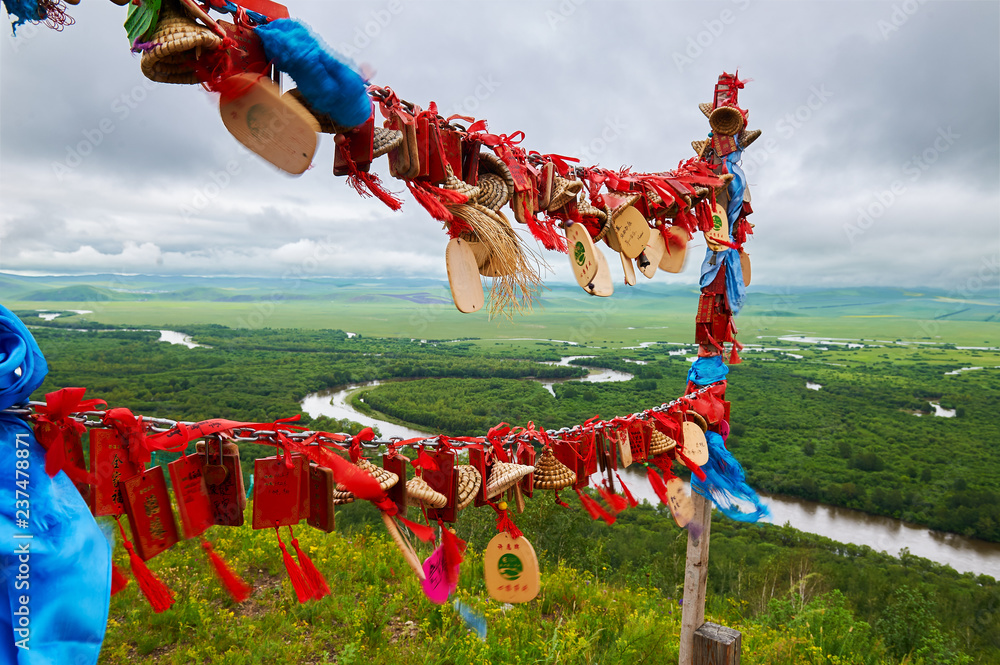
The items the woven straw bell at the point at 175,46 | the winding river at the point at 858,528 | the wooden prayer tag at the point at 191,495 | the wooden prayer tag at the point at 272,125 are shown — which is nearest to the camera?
the woven straw bell at the point at 175,46

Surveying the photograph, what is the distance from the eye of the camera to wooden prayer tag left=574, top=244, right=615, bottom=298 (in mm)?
2303

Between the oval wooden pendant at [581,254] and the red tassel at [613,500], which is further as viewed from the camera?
the red tassel at [613,500]

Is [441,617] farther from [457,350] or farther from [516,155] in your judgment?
[457,350]

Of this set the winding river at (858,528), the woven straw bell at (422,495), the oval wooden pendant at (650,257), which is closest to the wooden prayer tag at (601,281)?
the oval wooden pendant at (650,257)

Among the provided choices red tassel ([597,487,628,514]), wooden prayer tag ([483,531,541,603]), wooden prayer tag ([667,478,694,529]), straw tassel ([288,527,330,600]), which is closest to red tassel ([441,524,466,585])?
wooden prayer tag ([483,531,541,603])

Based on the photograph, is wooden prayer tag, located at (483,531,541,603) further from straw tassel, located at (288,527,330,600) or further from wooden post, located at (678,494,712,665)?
wooden post, located at (678,494,712,665)

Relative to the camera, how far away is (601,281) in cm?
234

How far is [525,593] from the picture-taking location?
2.12 metres

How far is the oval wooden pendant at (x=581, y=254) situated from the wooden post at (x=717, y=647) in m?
2.65

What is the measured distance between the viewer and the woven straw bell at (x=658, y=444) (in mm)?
2900

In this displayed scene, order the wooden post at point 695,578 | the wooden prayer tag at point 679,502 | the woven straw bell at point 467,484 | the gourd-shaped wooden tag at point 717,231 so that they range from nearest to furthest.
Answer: the woven straw bell at point 467,484, the wooden prayer tag at point 679,502, the gourd-shaped wooden tag at point 717,231, the wooden post at point 695,578

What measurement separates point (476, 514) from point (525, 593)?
1098 centimetres

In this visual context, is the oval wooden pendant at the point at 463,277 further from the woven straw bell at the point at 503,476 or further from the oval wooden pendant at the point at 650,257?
the oval wooden pendant at the point at 650,257

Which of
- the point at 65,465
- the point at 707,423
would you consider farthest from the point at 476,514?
the point at 65,465
